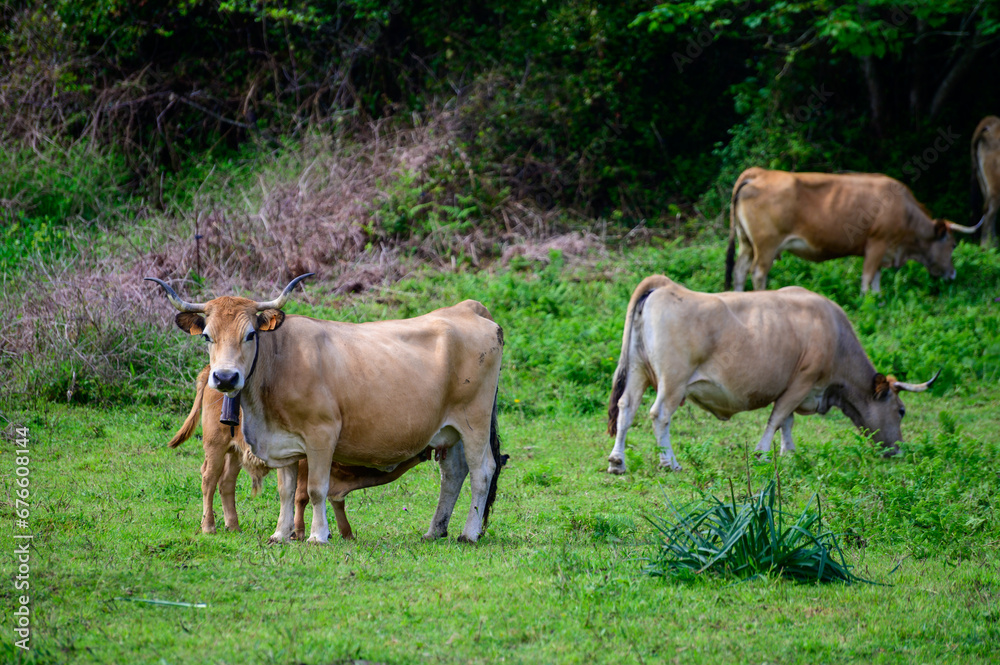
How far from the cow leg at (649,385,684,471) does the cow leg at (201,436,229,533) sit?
4164 mm

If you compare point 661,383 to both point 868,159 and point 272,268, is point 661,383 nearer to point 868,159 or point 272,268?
point 272,268

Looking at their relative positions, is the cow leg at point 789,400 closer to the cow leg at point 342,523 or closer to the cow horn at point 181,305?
the cow leg at point 342,523

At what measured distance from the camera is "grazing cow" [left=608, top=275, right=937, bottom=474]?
980 cm

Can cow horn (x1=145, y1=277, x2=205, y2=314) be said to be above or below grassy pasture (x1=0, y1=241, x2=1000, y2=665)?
above

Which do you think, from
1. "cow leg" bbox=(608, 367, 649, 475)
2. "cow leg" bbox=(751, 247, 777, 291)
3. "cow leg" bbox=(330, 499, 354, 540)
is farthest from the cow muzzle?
"cow leg" bbox=(751, 247, 777, 291)

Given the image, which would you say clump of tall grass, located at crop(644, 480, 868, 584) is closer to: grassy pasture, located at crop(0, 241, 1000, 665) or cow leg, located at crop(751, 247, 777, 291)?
grassy pasture, located at crop(0, 241, 1000, 665)

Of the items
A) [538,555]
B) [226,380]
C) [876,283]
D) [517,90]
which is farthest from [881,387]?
[517,90]

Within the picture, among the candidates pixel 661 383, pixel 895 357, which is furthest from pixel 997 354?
pixel 661 383

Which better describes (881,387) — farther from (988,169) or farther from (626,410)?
(988,169)

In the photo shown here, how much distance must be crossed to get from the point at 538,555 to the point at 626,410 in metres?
3.67

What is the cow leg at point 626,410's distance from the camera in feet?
30.6

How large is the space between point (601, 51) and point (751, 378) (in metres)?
10.7

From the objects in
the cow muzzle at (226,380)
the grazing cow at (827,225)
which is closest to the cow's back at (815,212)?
the grazing cow at (827,225)

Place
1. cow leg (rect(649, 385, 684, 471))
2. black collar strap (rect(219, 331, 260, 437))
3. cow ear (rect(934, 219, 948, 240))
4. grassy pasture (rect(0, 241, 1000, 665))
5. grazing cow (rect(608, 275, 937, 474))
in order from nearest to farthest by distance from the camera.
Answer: grassy pasture (rect(0, 241, 1000, 665)), black collar strap (rect(219, 331, 260, 437)), cow leg (rect(649, 385, 684, 471)), grazing cow (rect(608, 275, 937, 474)), cow ear (rect(934, 219, 948, 240))
